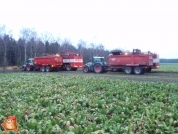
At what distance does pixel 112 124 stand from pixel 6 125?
2.63 m

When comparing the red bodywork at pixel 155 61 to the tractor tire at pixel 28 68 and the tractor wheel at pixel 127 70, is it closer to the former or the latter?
the tractor wheel at pixel 127 70

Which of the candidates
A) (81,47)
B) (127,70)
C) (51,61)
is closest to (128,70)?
(127,70)

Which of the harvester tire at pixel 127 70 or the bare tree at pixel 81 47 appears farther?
the bare tree at pixel 81 47

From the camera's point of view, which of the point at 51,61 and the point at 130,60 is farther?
the point at 51,61

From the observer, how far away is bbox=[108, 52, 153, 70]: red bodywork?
26.1 meters

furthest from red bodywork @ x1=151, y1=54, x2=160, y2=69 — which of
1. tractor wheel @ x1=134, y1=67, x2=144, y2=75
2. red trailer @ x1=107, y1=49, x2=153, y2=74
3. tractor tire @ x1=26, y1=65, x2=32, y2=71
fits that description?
tractor tire @ x1=26, y1=65, x2=32, y2=71

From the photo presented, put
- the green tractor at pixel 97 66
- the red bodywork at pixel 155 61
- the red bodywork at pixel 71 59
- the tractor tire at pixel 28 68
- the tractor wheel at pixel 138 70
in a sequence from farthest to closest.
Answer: the tractor tire at pixel 28 68
the red bodywork at pixel 71 59
the green tractor at pixel 97 66
the red bodywork at pixel 155 61
the tractor wheel at pixel 138 70

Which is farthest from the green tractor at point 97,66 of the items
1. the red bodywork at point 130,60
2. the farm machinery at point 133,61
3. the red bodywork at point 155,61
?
the red bodywork at point 155,61

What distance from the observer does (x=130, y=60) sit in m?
26.8

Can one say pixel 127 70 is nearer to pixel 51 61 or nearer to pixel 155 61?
pixel 155 61

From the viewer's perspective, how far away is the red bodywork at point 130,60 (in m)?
26.1

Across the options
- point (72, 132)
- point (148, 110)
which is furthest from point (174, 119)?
point (72, 132)

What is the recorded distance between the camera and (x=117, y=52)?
92.5 feet

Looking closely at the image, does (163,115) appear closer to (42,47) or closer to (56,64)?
(56,64)
